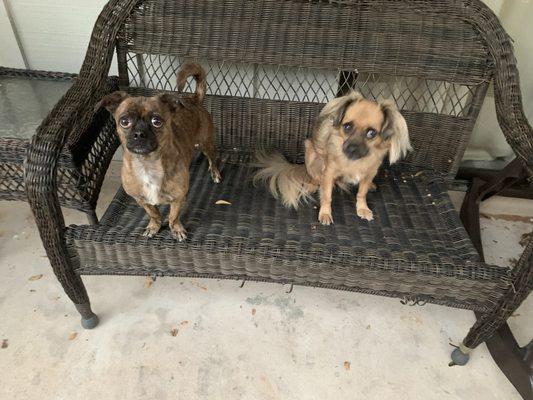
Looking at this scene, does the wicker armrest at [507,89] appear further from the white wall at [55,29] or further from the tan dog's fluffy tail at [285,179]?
the white wall at [55,29]

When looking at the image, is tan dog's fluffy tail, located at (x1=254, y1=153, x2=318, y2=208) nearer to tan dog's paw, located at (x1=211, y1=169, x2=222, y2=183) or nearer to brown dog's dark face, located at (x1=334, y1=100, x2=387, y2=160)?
tan dog's paw, located at (x1=211, y1=169, x2=222, y2=183)

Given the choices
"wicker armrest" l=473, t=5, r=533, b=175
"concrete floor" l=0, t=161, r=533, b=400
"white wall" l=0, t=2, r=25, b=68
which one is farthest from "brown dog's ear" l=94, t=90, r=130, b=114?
"wicker armrest" l=473, t=5, r=533, b=175

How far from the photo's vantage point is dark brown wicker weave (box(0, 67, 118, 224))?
5.60 ft

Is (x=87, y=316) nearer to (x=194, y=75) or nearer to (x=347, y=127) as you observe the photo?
(x=194, y=75)

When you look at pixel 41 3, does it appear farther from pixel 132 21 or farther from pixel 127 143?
pixel 127 143

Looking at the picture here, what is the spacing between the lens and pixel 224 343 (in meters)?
1.87

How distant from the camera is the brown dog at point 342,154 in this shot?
68.0 inches

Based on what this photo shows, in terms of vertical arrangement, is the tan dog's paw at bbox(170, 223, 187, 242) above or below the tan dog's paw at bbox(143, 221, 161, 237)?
above

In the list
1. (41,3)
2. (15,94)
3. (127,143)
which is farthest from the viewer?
(41,3)

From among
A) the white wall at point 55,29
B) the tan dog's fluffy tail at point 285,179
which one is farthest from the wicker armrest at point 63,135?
the tan dog's fluffy tail at point 285,179

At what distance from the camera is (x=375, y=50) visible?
1979mm

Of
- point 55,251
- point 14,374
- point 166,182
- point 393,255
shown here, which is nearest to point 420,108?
point 393,255

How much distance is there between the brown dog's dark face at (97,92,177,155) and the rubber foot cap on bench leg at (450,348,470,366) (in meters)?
1.67

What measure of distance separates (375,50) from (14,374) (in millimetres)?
2321
